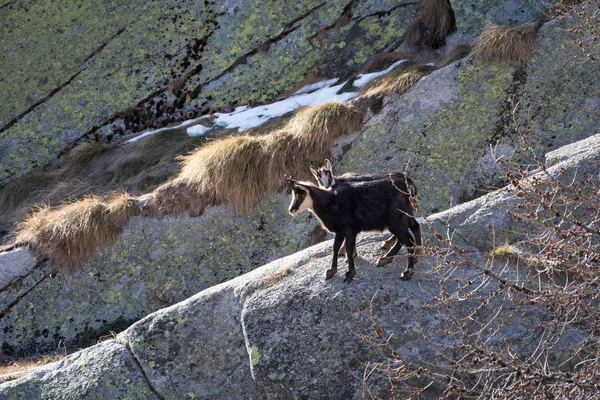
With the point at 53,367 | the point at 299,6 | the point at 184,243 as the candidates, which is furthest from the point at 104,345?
the point at 299,6

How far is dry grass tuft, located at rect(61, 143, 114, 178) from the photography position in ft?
50.4

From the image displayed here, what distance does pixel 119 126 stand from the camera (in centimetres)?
1577

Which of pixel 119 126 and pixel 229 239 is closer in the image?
pixel 229 239

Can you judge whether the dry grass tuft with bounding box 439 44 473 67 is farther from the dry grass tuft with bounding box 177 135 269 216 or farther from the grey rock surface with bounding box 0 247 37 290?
the grey rock surface with bounding box 0 247 37 290

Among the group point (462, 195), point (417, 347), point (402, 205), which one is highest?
point (402, 205)

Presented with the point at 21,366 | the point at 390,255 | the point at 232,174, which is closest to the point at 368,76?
the point at 232,174

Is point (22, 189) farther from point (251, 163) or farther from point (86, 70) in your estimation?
point (251, 163)

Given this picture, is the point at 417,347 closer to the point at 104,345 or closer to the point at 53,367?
the point at 104,345

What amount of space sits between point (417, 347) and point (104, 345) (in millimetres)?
3687

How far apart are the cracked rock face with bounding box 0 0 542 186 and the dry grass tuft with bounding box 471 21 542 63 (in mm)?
2419

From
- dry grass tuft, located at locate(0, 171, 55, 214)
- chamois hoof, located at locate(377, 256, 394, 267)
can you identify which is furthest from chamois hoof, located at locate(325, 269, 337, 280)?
dry grass tuft, located at locate(0, 171, 55, 214)

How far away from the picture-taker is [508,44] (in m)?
12.8

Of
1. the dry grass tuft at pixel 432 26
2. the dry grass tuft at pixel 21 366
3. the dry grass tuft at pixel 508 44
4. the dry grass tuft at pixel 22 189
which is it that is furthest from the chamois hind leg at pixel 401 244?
the dry grass tuft at pixel 22 189

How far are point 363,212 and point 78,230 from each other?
5.39 meters
